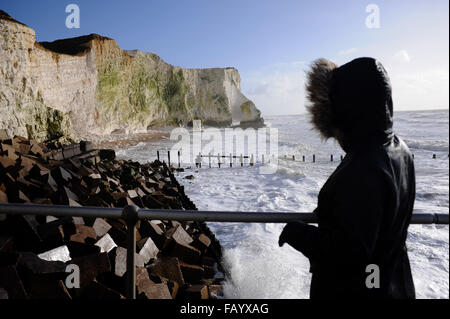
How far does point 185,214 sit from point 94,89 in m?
30.9

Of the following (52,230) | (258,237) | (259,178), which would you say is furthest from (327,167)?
(52,230)

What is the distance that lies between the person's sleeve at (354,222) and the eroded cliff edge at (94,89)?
15.1m

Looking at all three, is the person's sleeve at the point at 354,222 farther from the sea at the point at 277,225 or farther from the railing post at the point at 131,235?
the railing post at the point at 131,235

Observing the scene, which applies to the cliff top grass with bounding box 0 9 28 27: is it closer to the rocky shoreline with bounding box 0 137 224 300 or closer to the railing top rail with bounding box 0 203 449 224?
the rocky shoreline with bounding box 0 137 224 300

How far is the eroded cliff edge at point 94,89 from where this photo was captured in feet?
48.5

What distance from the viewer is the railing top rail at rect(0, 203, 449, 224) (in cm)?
133

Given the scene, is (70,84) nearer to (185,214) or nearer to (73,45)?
(73,45)

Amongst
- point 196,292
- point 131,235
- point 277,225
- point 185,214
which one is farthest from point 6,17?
point 185,214

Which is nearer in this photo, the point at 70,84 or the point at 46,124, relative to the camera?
the point at 46,124

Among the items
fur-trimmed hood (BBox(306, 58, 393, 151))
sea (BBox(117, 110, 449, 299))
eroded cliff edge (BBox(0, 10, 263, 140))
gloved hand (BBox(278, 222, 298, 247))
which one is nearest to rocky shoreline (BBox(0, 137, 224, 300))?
sea (BBox(117, 110, 449, 299))

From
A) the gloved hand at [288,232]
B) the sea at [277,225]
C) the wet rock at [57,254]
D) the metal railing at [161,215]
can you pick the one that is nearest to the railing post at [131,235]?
the metal railing at [161,215]

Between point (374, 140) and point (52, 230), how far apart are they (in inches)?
131

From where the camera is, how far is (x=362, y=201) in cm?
96
